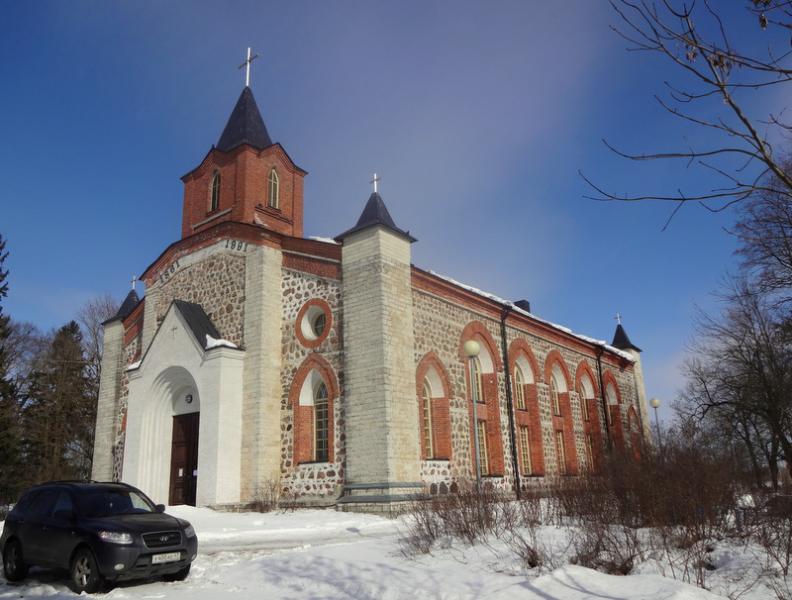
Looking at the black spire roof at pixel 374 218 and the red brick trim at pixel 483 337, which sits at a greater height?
the black spire roof at pixel 374 218

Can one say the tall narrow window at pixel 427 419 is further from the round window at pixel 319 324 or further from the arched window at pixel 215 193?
the arched window at pixel 215 193

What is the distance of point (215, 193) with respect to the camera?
22.2 meters

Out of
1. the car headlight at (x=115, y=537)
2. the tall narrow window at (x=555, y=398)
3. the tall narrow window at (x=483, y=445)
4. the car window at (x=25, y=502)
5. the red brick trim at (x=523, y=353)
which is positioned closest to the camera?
the car headlight at (x=115, y=537)

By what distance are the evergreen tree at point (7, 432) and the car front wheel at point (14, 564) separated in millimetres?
24010

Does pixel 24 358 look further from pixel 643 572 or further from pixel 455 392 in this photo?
pixel 643 572

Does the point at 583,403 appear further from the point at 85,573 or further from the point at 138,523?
the point at 85,573

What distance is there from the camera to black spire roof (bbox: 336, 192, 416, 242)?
17359 millimetres

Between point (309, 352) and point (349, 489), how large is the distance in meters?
4.16

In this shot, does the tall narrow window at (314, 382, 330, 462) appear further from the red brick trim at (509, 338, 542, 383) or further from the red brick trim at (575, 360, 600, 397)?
the red brick trim at (575, 360, 600, 397)

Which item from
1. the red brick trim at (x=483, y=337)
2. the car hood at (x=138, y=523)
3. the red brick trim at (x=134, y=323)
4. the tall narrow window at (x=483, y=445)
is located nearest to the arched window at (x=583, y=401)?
the red brick trim at (x=483, y=337)

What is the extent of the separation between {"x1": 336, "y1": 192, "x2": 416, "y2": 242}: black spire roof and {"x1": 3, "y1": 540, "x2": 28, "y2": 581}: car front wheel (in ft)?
36.6

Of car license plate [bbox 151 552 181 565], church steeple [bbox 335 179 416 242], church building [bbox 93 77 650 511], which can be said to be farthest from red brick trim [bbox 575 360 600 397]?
car license plate [bbox 151 552 181 565]

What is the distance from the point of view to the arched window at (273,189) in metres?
22.1

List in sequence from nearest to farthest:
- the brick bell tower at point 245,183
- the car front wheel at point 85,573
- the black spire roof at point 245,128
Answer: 1. the car front wheel at point 85,573
2. the brick bell tower at point 245,183
3. the black spire roof at point 245,128
